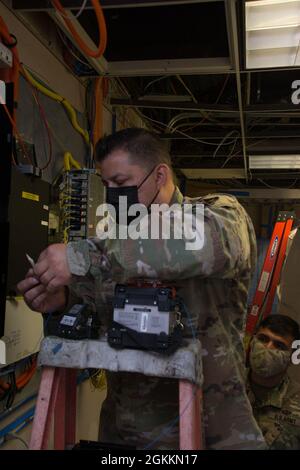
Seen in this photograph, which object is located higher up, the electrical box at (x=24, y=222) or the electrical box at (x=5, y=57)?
the electrical box at (x=5, y=57)

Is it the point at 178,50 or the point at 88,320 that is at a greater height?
the point at 178,50

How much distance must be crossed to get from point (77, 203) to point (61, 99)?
19.1 inches

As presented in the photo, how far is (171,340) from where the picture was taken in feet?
2.70

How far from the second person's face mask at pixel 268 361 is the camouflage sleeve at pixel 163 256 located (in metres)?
1.96

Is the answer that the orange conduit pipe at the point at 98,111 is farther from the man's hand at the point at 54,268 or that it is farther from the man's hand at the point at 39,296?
the man's hand at the point at 54,268

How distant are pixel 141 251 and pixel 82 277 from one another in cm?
14

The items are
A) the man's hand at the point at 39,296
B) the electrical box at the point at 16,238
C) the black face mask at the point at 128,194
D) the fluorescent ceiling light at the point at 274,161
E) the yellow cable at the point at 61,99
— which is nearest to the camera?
the man's hand at the point at 39,296

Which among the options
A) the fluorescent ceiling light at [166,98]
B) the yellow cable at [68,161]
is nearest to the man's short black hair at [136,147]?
the yellow cable at [68,161]

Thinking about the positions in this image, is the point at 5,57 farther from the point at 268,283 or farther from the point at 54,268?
the point at 268,283

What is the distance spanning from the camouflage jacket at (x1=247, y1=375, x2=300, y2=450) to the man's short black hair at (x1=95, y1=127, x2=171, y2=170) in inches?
70.7

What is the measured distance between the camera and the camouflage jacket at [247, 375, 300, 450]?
242 cm

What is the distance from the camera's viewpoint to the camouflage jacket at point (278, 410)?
2.42 m
